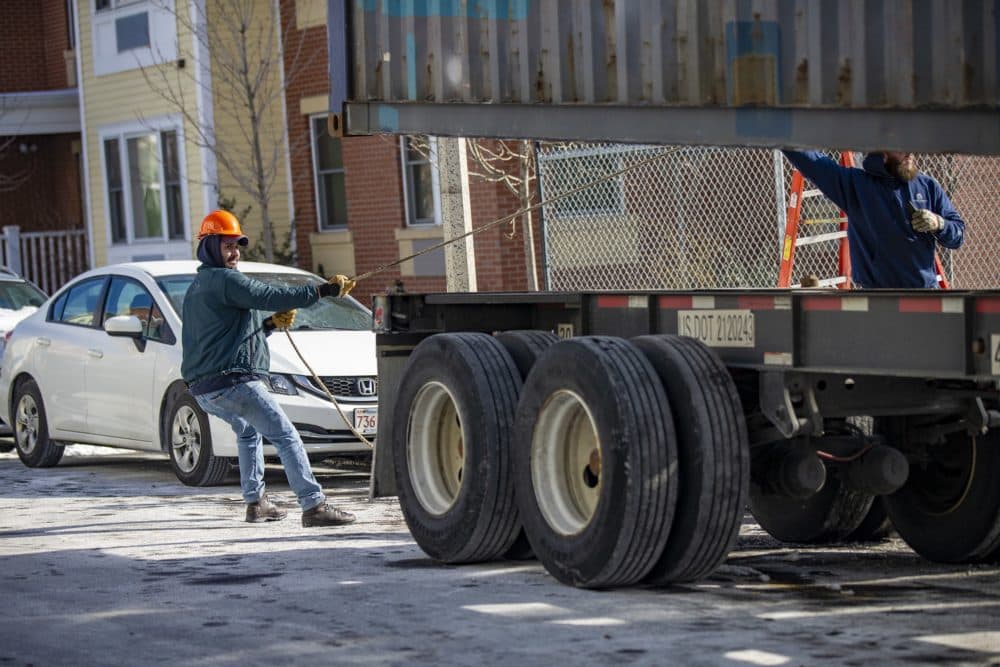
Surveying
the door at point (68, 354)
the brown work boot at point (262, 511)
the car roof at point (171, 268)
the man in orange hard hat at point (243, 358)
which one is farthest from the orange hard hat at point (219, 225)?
the door at point (68, 354)

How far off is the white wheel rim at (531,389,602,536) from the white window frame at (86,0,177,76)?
1839 cm

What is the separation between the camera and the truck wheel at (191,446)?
41.4 ft

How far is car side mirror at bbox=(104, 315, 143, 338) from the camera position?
43.5 feet

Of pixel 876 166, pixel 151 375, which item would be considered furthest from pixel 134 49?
pixel 876 166

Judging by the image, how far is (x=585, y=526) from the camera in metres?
7.77

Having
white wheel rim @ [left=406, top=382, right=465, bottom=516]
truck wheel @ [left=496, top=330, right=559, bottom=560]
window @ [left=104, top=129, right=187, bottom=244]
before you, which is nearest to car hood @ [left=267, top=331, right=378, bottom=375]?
white wheel rim @ [left=406, top=382, right=465, bottom=516]

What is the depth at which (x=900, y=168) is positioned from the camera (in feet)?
30.2

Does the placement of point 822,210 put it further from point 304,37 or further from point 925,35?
point 304,37

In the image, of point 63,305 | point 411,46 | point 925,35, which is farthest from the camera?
point 63,305

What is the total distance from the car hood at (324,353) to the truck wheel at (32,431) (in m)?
2.67

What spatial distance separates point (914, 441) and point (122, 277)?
7563 millimetres

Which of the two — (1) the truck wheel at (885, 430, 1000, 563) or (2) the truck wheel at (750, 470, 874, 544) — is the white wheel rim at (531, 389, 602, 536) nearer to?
(2) the truck wheel at (750, 470, 874, 544)

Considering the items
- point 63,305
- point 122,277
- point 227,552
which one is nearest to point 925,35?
point 227,552

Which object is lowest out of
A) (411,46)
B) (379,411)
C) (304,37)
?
(379,411)
